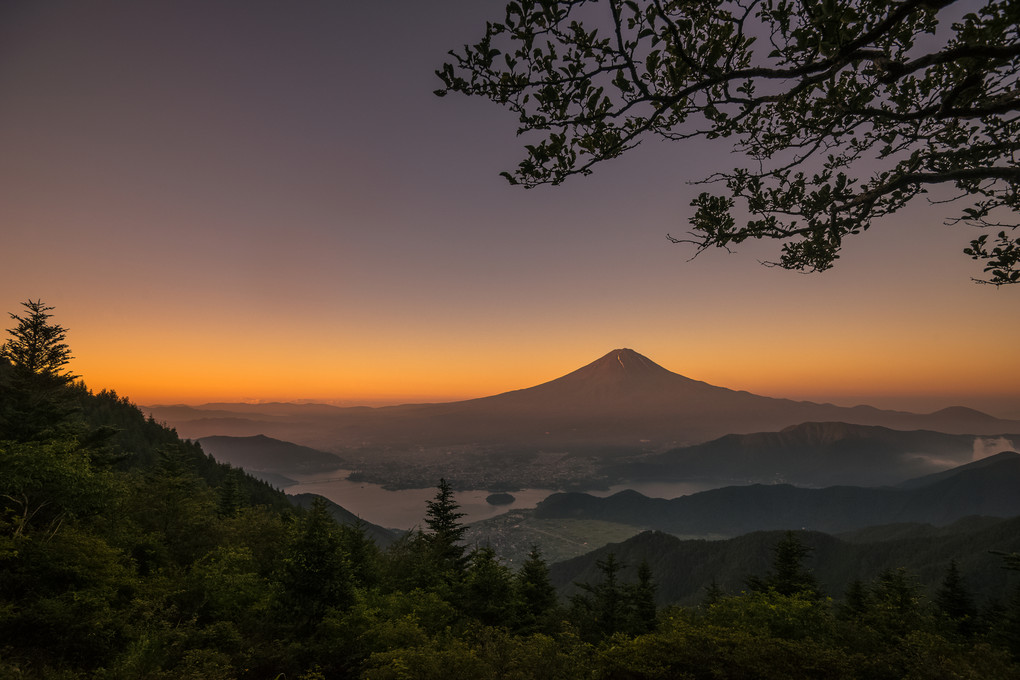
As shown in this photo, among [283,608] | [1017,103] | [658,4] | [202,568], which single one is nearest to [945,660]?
[1017,103]

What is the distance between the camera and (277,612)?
40.5 feet

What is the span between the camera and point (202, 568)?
43.0 feet

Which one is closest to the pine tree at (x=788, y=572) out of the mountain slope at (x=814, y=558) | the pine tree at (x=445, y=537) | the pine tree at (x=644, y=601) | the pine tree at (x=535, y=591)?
the pine tree at (x=644, y=601)

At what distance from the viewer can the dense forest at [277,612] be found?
6828 mm

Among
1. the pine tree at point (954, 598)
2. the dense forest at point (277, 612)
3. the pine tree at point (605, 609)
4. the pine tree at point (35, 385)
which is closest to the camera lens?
the dense forest at point (277, 612)

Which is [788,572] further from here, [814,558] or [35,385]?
[814,558]

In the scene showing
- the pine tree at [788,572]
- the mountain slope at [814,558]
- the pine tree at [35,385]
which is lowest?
the mountain slope at [814,558]

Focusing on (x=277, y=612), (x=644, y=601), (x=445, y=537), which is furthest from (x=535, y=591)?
(x=644, y=601)

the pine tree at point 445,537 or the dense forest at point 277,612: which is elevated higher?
the dense forest at point 277,612

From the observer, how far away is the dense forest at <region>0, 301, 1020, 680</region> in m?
6.83

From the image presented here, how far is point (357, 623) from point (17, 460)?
9.89 metres

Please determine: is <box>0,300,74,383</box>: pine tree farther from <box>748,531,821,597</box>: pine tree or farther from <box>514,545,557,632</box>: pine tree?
<box>748,531,821,597</box>: pine tree

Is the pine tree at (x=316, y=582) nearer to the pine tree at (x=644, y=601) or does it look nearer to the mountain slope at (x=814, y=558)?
the pine tree at (x=644, y=601)

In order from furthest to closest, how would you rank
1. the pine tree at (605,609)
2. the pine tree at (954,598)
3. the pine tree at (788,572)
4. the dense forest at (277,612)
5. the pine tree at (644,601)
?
the pine tree at (954,598), the pine tree at (788,572), the pine tree at (644,601), the pine tree at (605,609), the dense forest at (277,612)
